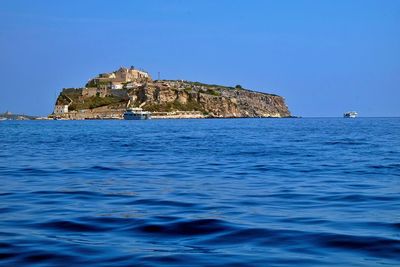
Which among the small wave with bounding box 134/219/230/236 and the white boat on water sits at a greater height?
the white boat on water

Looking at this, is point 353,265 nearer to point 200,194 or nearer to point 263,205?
point 263,205

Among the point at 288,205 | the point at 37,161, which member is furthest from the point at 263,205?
the point at 37,161

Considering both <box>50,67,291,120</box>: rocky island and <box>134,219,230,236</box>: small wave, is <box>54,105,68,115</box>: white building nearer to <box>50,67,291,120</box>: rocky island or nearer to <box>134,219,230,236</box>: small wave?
<box>50,67,291,120</box>: rocky island

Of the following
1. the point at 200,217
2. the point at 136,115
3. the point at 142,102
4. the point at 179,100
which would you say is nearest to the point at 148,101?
the point at 142,102

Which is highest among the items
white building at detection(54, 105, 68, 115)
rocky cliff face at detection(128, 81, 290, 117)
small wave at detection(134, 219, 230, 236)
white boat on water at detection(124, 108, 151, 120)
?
rocky cliff face at detection(128, 81, 290, 117)

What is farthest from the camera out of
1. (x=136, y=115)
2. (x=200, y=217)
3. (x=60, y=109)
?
(x=60, y=109)

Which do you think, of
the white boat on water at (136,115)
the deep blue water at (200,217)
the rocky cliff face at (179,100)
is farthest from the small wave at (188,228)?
the rocky cliff face at (179,100)

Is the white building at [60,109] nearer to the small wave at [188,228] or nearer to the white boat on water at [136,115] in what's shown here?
the white boat on water at [136,115]

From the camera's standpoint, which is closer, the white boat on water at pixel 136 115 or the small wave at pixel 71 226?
the small wave at pixel 71 226

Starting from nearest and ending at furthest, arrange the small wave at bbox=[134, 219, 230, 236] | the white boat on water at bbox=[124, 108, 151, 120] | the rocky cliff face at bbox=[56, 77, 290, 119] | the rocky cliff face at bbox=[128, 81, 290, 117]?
the small wave at bbox=[134, 219, 230, 236] → the white boat on water at bbox=[124, 108, 151, 120] → the rocky cliff face at bbox=[56, 77, 290, 119] → the rocky cliff face at bbox=[128, 81, 290, 117]

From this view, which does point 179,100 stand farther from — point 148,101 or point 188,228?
point 188,228

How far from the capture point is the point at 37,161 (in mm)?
19016

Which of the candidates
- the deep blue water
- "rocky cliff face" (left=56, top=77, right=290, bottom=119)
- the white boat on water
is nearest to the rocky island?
Result: "rocky cliff face" (left=56, top=77, right=290, bottom=119)

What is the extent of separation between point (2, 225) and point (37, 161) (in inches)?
480
